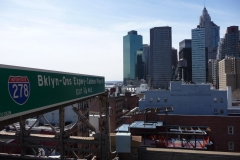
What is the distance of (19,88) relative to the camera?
11.6ft

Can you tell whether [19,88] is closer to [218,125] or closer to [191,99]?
[218,125]

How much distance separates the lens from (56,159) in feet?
24.9

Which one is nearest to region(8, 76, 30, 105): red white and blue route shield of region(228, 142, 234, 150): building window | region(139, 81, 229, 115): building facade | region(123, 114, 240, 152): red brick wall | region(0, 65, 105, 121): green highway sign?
region(0, 65, 105, 121): green highway sign

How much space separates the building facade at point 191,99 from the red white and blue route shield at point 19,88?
36.7m

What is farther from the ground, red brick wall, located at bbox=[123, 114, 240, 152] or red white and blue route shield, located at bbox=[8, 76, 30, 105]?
red white and blue route shield, located at bbox=[8, 76, 30, 105]

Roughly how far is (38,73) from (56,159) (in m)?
4.55

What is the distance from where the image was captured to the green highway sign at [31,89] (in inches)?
129

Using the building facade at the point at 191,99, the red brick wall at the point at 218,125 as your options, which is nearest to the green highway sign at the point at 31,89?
the red brick wall at the point at 218,125

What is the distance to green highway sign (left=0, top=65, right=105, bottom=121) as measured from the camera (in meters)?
3.27

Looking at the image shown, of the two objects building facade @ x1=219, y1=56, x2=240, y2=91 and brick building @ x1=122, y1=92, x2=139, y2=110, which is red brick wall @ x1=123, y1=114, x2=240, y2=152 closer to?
brick building @ x1=122, y1=92, x2=139, y2=110

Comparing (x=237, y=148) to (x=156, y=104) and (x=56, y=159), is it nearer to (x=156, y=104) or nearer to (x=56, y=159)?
(x=156, y=104)

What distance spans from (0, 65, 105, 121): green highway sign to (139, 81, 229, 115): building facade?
3479 centimetres

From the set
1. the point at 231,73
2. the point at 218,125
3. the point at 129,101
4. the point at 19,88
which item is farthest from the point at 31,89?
the point at 231,73

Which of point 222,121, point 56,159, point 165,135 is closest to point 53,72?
point 56,159
